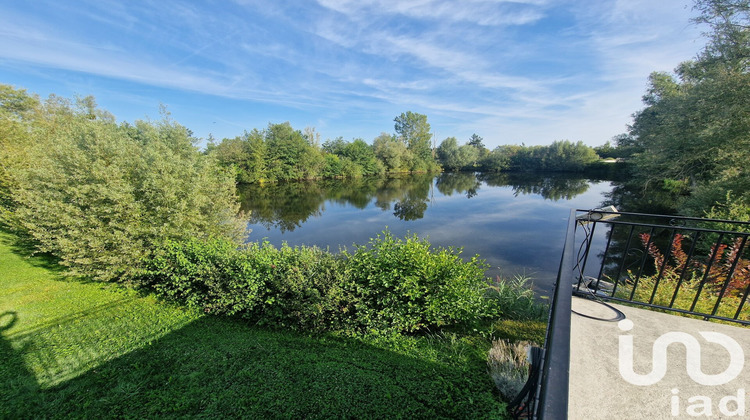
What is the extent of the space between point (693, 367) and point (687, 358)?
0.13 metres

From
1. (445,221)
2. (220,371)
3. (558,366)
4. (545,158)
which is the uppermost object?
(545,158)

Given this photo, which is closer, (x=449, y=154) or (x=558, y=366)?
(x=558, y=366)

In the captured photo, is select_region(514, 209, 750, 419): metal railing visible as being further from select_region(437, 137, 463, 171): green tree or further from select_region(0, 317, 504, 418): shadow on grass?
select_region(437, 137, 463, 171): green tree

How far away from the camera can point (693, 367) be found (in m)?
2.25

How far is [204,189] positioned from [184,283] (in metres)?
3.97

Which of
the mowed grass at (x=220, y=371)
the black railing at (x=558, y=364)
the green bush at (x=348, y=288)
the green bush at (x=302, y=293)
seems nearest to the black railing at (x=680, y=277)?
the black railing at (x=558, y=364)

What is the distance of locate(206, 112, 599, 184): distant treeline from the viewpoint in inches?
1543

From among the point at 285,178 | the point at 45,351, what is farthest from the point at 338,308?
the point at 285,178

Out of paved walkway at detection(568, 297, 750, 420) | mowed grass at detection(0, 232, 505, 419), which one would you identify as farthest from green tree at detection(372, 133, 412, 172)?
paved walkway at detection(568, 297, 750, 420)

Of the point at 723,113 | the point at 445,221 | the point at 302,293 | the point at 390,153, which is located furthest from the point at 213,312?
the point at 390,153

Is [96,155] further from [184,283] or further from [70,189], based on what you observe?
[184,283]

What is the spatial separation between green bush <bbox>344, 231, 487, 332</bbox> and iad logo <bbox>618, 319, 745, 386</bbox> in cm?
192

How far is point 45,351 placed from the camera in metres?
4.06

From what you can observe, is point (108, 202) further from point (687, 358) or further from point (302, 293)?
point (687, 358)
